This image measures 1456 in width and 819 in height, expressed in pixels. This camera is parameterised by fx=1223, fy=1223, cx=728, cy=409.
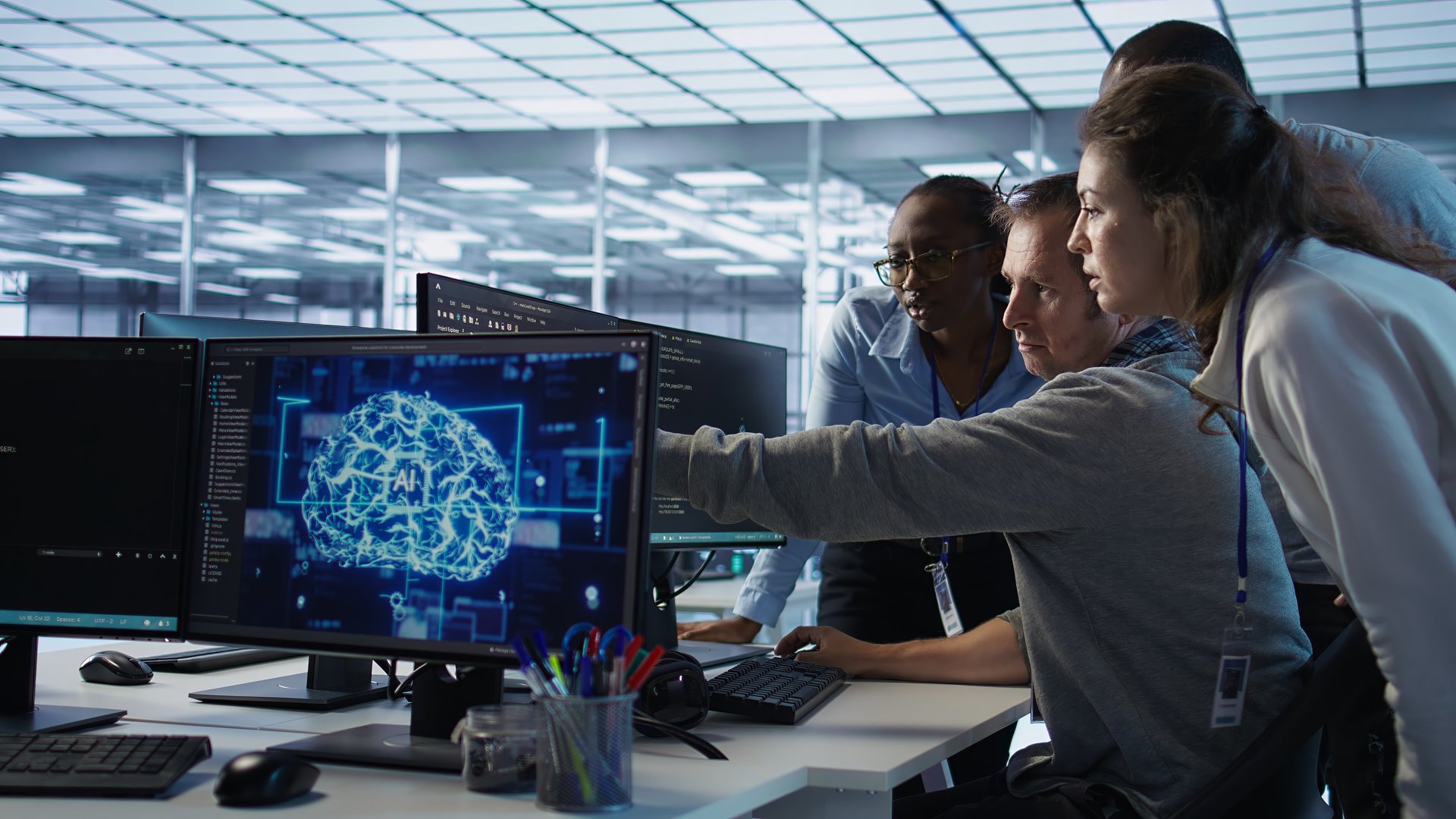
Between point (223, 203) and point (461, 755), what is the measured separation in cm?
865

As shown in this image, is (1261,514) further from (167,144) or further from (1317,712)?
(167,144)

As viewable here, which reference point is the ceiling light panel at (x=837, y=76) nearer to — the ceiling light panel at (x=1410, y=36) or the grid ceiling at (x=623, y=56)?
the grid ceiling at (x=623, y=56)

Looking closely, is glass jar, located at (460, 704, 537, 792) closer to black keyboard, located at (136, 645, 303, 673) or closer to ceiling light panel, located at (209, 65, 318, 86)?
black keyboard, located at (136, 645, 303, 673)

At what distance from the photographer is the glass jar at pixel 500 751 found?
3.90 feet

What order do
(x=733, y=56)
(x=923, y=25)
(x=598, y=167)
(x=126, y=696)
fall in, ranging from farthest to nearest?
(x=598, y=167), (x=733, y=56), (x=923, y=25), (x=126, y=696)

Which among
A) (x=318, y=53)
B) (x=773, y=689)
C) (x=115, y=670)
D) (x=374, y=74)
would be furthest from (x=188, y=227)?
(x=773, y=689)

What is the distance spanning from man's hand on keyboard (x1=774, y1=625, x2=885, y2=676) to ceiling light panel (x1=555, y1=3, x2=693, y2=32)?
478 cm

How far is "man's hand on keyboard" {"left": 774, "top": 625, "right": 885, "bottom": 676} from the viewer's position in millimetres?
1901

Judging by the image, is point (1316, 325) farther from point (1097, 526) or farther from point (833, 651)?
point (833, 651)

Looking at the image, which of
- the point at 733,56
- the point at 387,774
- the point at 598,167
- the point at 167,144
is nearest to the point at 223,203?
the point at 167,144

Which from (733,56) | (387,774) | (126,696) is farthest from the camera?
(733,56)

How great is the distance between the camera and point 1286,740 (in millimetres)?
1302

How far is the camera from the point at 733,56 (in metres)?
6.84

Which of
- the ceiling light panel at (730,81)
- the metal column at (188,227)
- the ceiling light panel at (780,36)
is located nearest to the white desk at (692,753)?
the ceiling light panel at (780,36)
